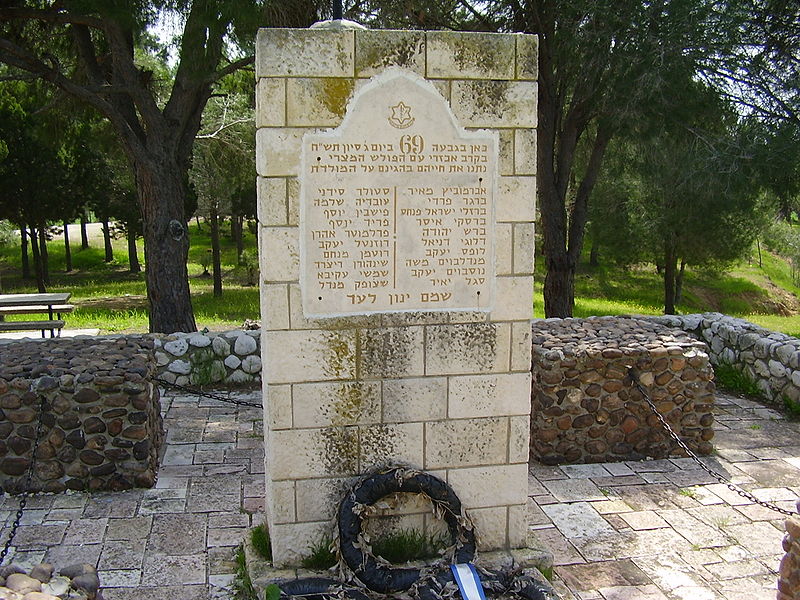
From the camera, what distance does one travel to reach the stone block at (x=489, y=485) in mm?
4141

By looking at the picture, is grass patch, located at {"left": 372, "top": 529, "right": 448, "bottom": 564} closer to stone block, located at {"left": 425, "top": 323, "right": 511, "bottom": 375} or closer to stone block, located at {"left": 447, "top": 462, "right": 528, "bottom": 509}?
stone block, located at {"left": 447, "top": 462, "right": 528, "bottom": 509}

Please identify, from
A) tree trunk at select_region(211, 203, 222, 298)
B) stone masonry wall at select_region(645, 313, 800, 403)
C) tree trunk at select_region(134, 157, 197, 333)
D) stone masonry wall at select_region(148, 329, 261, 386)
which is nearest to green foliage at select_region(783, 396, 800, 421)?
stone masonry wall at select_region(645, 313, 800, 403)

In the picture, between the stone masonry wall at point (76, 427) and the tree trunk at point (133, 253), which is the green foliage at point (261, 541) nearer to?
the stone masonry wall at point (76, 427)

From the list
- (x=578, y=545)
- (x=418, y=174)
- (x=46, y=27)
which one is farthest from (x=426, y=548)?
(x=46, y=27)

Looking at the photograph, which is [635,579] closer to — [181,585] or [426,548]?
[426,548]

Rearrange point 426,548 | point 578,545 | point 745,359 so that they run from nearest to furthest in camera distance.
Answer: point 426,548, point 578,545, point 745,359

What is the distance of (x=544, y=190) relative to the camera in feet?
36.7

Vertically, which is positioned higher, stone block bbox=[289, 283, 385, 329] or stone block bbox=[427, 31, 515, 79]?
stone block bbox=[427, 31, 515, 79]

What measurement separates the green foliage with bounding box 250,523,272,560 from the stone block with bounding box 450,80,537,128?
250 cm

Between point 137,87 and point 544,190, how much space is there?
5804mm

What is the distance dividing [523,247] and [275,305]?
1.31 m

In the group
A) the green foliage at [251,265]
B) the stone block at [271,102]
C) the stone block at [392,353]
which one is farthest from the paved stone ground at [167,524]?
the green foliage at [251,265]

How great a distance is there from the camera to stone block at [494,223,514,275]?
13.0 ft

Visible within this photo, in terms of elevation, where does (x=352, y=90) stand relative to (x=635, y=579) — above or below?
above
